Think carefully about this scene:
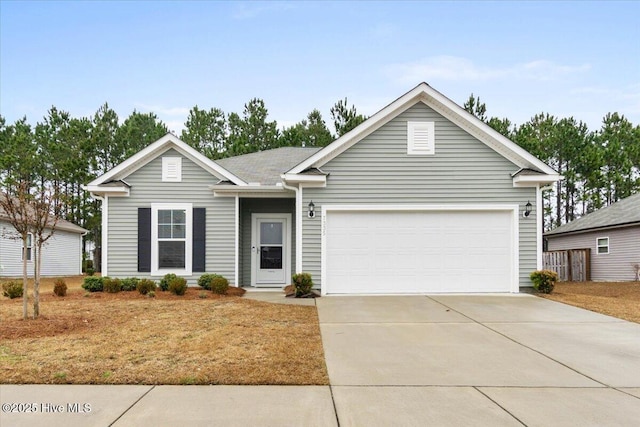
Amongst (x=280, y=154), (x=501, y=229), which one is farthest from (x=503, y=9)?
(x=280, y=154)

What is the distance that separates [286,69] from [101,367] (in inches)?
636

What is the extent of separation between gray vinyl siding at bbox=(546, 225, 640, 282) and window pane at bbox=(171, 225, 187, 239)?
54.8 feet

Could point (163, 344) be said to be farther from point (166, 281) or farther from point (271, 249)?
point (271, 249)

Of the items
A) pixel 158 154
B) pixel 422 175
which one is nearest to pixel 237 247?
pixel 158 154

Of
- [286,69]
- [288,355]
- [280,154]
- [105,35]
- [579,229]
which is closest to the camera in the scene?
[288,355]

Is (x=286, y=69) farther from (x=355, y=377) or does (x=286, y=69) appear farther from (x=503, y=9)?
(x=355, y=377)

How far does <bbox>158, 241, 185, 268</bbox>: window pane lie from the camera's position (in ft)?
40.3

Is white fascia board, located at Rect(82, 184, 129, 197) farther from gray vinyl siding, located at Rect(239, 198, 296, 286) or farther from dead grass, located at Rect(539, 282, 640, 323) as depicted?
dead grass, located at Rect(539, 282, 640, 323)

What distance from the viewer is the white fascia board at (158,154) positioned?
12198 mm

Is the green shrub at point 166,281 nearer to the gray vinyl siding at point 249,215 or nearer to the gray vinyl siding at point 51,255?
the gray vinyl siding at point 249,215

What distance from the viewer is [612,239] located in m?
18.9

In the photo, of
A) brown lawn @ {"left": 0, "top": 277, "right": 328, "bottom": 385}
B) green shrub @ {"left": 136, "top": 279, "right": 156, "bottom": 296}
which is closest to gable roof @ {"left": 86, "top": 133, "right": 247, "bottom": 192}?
green shrub @ {"left": 136, "top": 279, "right": 156, "bottom": 296}

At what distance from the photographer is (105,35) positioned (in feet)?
51.0

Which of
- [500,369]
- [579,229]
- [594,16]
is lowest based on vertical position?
[500,369]
